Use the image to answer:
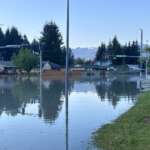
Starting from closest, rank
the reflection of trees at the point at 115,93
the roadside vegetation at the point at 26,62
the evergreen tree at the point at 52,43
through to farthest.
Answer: the reflection of trees at the point at 115,93 < the roadside vegetation at the point at 26,62 < the evergreen tree at the point at 52,43

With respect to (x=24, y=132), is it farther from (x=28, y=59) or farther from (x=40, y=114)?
(x=28, y=59)

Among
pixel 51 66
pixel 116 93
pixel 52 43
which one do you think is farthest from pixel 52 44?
pixel 116 93

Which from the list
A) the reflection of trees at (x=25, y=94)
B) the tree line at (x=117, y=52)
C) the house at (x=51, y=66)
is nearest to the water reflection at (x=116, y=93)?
the reflection of trees at (x=25, y=94)

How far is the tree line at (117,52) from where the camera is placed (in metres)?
160

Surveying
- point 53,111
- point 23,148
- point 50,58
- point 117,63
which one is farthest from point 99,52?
point 23,148

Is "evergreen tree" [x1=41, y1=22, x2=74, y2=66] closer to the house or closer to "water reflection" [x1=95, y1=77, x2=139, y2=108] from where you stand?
the house

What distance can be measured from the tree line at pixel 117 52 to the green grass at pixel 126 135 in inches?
5407

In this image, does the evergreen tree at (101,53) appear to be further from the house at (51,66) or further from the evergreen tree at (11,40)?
the house at (51,66)

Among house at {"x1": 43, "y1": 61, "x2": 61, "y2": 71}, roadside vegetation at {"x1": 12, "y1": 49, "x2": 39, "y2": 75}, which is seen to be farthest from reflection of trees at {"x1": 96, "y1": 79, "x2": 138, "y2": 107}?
house at {"x1": 43, "y1": 61, "x2": 61, "y2": 71}

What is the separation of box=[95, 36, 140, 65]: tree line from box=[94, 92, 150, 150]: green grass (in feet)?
451

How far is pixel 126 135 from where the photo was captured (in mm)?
13211

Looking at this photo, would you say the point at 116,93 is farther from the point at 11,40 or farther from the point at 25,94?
the point at 11,40

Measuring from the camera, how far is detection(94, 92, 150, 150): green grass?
11.5 meters

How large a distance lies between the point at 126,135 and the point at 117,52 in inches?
5822
